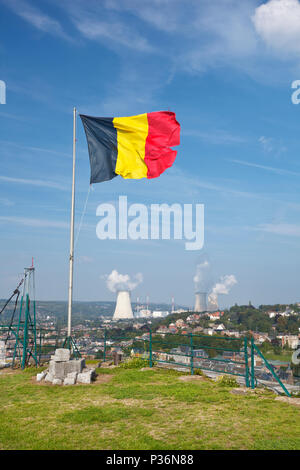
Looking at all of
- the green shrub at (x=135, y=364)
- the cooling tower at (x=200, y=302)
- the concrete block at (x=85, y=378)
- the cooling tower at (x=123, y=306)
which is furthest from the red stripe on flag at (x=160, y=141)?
the cooling tower at (x=200, y=302)

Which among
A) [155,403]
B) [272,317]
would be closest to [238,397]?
[155,403]

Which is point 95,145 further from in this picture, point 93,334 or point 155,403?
point 93,334

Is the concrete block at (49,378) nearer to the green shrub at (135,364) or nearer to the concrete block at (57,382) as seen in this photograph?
the concrete block at (57,382)

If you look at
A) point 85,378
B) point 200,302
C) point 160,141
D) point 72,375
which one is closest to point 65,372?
point 72,375

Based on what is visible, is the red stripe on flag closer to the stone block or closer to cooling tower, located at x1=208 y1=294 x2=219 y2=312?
the stone block
